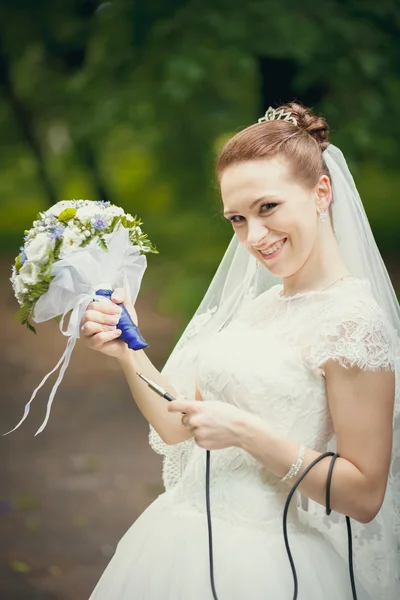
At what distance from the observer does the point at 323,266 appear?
5.74 ft

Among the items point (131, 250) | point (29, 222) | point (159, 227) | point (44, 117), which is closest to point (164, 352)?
point (159, 227)

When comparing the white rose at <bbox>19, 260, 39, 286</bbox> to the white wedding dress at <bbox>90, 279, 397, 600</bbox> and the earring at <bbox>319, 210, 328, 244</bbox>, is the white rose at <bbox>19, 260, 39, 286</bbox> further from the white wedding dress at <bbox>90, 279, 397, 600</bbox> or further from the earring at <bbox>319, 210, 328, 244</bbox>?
the earring at <bbox>319, 210, 328, 244</bbox>

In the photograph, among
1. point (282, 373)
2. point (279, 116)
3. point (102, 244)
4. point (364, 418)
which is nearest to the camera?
point (364, 418)

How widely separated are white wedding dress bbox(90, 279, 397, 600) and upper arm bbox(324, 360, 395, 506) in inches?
1.1

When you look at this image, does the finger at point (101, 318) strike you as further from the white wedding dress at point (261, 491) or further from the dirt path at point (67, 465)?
the dirt path at point (67, 465)

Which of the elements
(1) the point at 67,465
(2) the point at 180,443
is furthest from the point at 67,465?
(2) the point at 180,443

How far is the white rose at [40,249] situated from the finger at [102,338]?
0.18 m

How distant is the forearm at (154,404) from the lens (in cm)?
185

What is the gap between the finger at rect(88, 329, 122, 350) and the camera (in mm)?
1705

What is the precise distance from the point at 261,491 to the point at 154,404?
32 cm

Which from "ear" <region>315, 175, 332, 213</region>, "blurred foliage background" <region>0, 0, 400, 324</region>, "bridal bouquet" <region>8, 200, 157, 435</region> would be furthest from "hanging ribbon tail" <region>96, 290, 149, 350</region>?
"blurred foliage background" <region>0, 0, 400, 324</region>

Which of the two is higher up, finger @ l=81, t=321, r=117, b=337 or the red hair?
the red hair

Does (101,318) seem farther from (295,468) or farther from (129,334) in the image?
(295,468)

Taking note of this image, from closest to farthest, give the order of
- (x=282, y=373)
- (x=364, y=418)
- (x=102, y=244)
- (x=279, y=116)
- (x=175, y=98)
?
1. (x=364, y=418)
2. (x=282, y=373)
3. (x=102, y=244)
4. (x=279, y=116)
5. (x=175, y=98)
